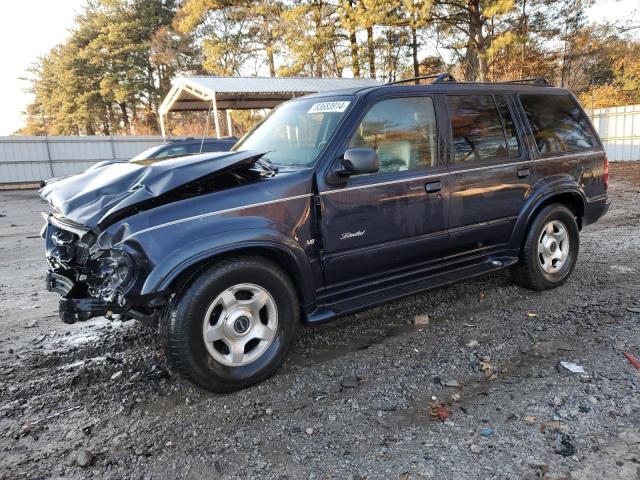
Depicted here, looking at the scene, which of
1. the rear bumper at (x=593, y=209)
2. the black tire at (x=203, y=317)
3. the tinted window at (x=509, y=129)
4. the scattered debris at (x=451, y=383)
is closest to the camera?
the black tire at (x=203, y=317)

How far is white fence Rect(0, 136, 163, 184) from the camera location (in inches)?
841

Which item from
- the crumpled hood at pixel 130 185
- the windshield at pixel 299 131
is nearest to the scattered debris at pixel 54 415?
the crumpled hood at pixel 130 185

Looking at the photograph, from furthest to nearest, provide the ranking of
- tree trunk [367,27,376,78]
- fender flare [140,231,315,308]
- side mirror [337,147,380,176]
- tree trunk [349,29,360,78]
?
tree trunk [349,29,360,78]
tree trunk [367,27,376,78]
side mirror [337,147,380,176]
fender flare [140,231,315,308]

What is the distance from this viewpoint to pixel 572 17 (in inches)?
890

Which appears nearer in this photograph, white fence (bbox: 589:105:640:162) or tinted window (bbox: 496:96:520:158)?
tinted window (bbox: 496:96:520:158)

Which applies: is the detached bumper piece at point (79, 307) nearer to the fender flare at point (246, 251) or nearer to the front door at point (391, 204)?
the fender flare at point (246, 251)

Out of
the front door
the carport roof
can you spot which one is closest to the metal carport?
the carport roof

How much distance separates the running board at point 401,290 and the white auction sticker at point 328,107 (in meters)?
1.47

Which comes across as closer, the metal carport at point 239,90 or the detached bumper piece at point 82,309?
the detached bumper piece at point 82,309

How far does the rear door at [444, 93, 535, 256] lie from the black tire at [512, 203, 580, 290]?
1.00ft

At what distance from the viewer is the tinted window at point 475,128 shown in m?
4.07

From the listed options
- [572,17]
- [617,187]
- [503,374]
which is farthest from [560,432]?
[572,17]

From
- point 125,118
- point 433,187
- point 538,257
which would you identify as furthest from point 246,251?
point 125,118

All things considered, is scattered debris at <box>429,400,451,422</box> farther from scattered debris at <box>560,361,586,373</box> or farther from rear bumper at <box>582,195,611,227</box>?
rear bumper at <box>582,195,611,227</box>
